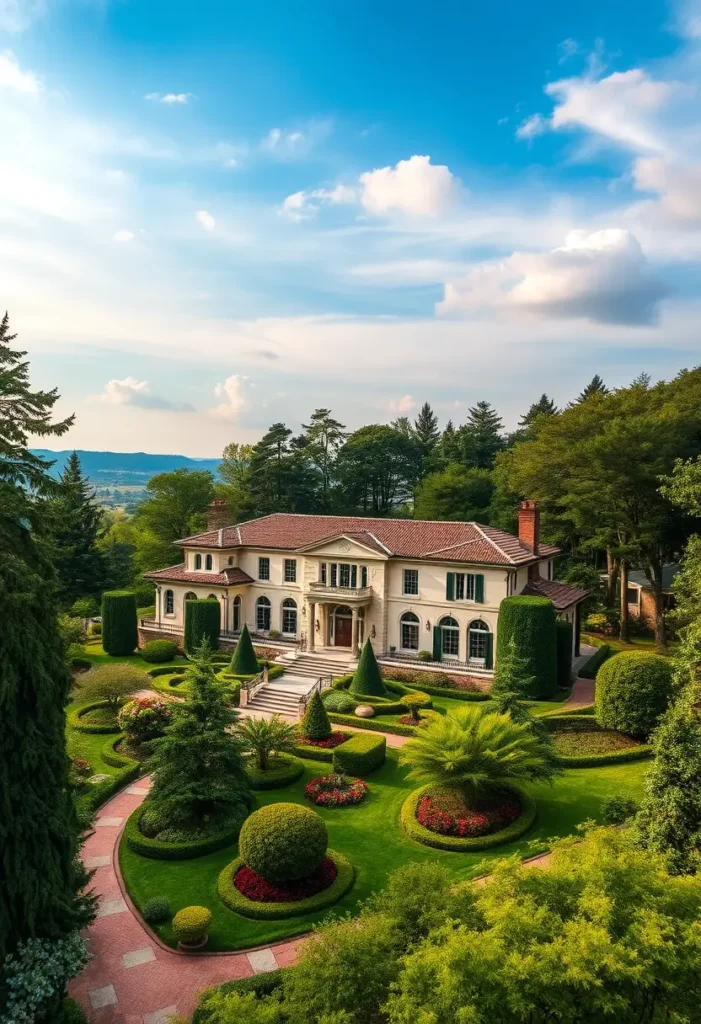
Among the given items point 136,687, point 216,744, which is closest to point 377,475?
point 136,687

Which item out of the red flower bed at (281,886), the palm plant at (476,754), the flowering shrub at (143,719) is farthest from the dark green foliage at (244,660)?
the red flower bed at (281,886)

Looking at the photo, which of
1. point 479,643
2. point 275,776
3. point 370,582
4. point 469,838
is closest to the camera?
point 469,838

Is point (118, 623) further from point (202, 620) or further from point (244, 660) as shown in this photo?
point (244, 660)

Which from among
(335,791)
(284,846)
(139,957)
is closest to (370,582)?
(335,791)

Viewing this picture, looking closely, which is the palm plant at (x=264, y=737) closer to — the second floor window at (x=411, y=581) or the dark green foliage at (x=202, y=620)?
the second floor window at (x=411, y=581)

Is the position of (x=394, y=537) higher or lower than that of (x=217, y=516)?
lower

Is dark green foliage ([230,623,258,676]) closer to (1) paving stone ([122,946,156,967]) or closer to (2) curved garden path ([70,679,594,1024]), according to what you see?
(2) curved garden path ([70,679,594,1024])

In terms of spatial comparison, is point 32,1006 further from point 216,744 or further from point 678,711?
point 678,711

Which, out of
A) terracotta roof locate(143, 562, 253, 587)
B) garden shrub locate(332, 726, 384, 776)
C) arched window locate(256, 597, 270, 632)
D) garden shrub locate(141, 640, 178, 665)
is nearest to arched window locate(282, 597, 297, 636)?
arched window locate(256, 597, 270, 632)
